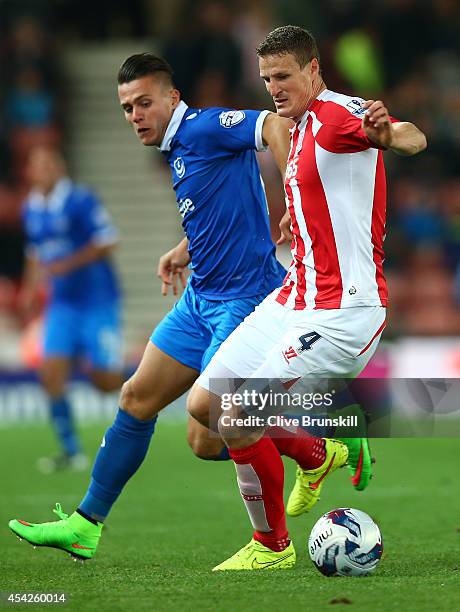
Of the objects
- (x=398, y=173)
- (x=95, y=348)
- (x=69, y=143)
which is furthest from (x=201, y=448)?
(x=69, y=143)

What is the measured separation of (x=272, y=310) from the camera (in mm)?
5719

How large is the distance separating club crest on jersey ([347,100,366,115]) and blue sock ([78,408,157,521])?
187 centimetres

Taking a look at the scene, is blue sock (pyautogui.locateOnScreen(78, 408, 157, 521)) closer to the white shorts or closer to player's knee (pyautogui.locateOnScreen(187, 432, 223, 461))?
player's knee (pyautogui.locateOnScreen(187, 432, 223, 461))

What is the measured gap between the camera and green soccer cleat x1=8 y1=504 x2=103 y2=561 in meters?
6.15

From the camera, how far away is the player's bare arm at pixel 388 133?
504cm

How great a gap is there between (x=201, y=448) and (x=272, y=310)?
0.85m

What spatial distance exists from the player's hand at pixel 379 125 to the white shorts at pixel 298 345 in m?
0.77

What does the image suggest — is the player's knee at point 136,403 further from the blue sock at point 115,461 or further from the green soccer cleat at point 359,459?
the green soccer cleat at point 359,459

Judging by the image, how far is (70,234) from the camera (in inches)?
428

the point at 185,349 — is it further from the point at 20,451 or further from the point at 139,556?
the point at 20,451

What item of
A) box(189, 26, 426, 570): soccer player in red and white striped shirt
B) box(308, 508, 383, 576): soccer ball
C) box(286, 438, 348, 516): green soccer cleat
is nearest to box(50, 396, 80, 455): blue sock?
box(286, 438, 348, 516): green soccer cleat

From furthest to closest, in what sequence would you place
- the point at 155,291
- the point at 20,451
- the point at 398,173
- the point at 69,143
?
the point at 69,143 → the point at 155,291 → the point at 398,173 → the point at 20,451

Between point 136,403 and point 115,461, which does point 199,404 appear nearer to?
point 136,403

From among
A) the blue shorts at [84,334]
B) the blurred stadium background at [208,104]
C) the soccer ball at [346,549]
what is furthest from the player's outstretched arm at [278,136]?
the blurred stadium background at [208,104]
